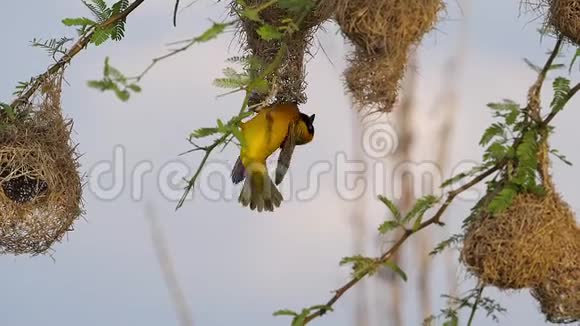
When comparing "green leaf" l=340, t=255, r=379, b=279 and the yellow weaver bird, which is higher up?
the yellow weaver bird

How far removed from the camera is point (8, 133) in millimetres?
3328

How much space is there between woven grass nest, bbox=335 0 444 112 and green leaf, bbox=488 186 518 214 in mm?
362

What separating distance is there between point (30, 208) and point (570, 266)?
5.38 feet

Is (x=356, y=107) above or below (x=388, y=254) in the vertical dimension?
above

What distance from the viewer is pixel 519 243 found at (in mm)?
2738

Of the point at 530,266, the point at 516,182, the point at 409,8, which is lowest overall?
the point at 530,266

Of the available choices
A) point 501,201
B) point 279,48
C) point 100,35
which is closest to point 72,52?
point 100,35

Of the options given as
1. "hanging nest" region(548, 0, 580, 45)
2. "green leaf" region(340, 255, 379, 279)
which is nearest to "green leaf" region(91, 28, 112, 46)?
"green leaf" region(340, 255, 379, 279)

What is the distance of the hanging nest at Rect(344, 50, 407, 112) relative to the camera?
9.02 ft

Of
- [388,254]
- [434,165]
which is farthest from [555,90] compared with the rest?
[434,165]

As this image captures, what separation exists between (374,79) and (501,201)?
1.48 feet

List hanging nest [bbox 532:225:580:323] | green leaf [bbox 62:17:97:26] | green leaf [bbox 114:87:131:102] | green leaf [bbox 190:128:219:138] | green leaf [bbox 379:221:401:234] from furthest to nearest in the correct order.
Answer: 1. green leaf [bbox 62:17:97:26]
2. hanging nest [bbox 532:225:580:323]
3. green leaf [bbox 379:221:401:234]
4. green leaf [bbox 190:128:219:138]
5. green leaf [bbox 114:87:131:102]

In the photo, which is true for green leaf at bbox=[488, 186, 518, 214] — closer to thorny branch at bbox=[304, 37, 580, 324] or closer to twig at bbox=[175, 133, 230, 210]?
thorny branch at bbox=[304, 37, 580, 324]

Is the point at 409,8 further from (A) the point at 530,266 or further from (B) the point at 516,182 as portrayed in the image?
(A) the point at 530,266
